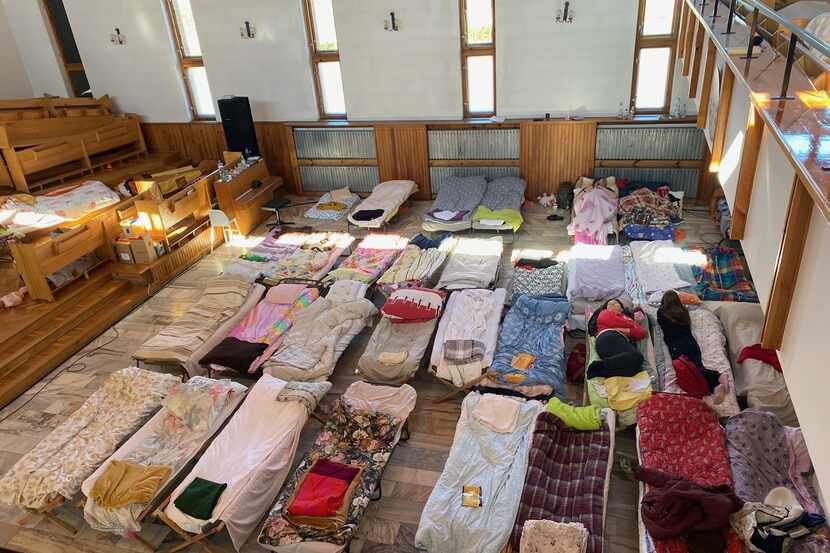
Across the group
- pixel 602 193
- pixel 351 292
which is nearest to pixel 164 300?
pixel 351 292

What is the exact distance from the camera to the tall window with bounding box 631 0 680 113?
752 centimetres

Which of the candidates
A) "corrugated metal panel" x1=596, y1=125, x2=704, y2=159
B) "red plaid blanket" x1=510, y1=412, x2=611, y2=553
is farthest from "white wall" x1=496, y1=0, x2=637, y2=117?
"red plaid blanket" x1=510, y1=412, x2=611, y2=553

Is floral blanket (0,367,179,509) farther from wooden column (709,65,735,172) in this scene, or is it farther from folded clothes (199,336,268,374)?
wooden column (709,65,735,172)

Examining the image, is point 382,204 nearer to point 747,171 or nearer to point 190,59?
point 190,59

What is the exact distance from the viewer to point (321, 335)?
17.9 feet

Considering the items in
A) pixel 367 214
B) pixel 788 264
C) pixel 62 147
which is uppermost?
pixel 788 264

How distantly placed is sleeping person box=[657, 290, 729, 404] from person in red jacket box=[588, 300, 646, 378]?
24 centimetres

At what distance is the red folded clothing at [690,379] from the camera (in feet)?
14.1

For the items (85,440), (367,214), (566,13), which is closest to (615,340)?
(367,214)

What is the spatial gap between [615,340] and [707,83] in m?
2.10

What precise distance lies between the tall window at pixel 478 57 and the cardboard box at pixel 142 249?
4805 millimetres

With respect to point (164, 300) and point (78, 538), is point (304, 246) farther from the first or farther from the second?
point (78, 538)

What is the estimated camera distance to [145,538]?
13.1ft

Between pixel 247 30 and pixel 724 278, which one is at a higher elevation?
pixel 247 30
